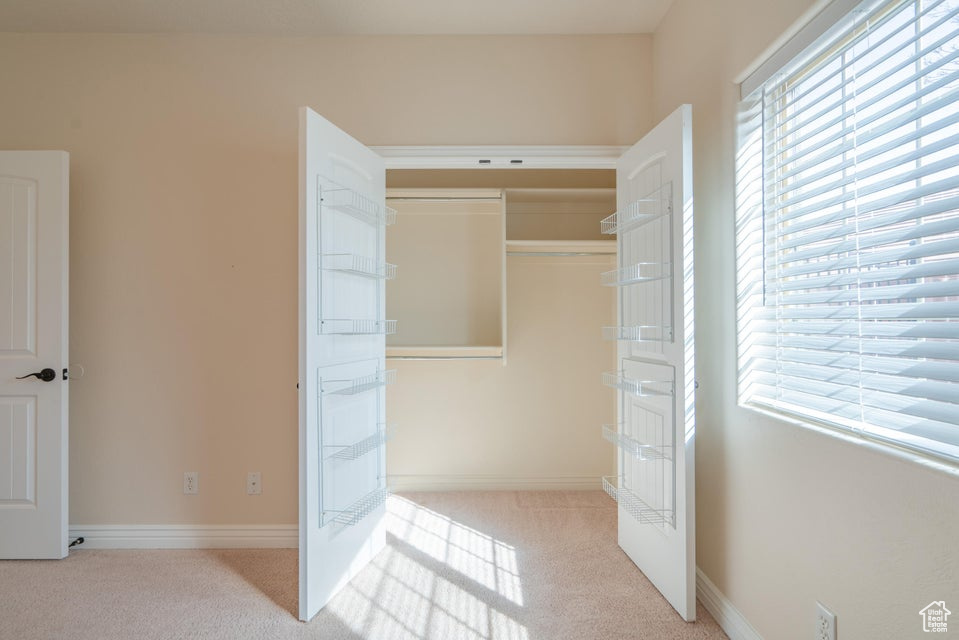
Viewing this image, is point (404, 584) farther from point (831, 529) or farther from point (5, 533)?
point (5, 533)

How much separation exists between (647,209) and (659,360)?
71cm

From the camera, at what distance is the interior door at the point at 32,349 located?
2.91 meters

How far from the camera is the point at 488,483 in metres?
4.14

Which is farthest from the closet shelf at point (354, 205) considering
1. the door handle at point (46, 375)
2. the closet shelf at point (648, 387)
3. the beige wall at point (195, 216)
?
the door handle at point (46, 375)

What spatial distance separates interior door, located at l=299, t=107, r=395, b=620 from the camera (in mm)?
2305

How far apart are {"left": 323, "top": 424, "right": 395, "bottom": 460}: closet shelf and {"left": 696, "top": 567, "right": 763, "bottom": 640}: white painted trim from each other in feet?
5.41

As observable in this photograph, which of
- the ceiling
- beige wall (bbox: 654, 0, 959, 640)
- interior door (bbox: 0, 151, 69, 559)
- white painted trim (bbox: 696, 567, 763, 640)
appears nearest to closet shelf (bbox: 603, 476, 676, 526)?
beige wall (bbox: 654, 0, 959, 640)

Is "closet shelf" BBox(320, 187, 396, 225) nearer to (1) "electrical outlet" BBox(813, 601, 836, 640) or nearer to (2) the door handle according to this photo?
(2) the door handle

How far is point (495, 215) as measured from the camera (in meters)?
4.12

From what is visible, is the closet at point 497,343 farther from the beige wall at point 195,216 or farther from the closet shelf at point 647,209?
the beige wall at point 195,216

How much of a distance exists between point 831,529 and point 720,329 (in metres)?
0.89

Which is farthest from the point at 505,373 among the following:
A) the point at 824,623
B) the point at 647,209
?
Result: the point at 824,623

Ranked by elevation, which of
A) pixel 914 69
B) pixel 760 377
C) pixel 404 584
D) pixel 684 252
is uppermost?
pixel 914 69

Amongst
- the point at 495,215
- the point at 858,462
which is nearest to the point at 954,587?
the point at 858,462
